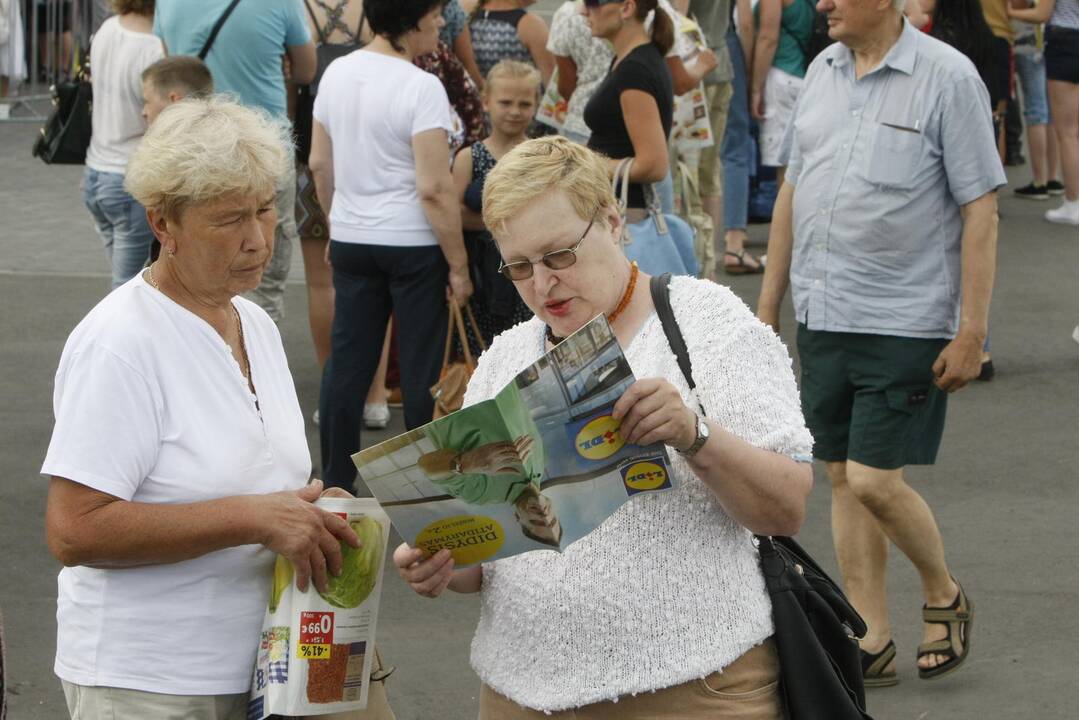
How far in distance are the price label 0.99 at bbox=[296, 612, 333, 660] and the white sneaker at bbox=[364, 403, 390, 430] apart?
464cm

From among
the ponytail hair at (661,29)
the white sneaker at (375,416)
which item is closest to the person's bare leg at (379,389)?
the white sneaker at (375,416)

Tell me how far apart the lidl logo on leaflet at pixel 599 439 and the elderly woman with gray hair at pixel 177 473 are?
560 millimetres

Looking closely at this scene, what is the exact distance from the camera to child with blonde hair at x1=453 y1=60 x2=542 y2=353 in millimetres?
6449

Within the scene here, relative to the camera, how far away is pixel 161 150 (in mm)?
2844

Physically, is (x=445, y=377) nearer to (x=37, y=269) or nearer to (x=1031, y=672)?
(x=1031, y=672)

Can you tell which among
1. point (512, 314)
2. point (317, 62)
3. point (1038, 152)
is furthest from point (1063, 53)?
point (512, 314)

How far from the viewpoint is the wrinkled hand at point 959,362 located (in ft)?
15.3

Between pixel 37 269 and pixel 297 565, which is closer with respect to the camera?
pixel 297 565

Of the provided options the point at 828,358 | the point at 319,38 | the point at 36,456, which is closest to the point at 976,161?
the point at 828,358

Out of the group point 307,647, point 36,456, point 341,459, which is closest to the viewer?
point 307,647

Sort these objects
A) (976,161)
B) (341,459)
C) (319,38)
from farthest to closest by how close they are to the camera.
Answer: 1. (319,38)
2. (341,459)
3. (976,161)

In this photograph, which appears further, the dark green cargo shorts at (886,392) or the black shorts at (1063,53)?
the black shorts at (1063,53)

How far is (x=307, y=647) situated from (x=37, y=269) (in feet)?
27.2

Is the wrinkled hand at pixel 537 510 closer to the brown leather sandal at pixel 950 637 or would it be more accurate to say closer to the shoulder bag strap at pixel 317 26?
the brown leather sandal at pixel 950 637
